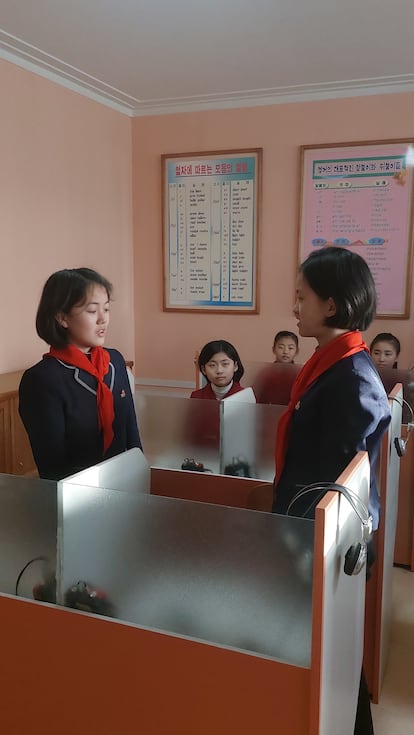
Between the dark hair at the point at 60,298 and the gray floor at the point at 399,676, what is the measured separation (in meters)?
1.43

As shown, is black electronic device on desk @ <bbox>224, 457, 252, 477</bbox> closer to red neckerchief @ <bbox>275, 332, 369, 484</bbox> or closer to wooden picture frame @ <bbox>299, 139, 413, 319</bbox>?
red neckerchief @ <bbox>275, 332, 369, 484</bbox>

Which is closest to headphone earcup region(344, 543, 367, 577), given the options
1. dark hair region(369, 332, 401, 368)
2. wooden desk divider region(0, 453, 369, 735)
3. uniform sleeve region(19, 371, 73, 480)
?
wooden desk divider region(0, 453, 369, 735)

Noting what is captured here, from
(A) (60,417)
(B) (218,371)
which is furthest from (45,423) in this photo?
(B) (218,371)

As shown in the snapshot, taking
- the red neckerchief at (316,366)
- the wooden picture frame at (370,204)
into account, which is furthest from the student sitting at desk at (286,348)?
the red neckerchief at (316,366)

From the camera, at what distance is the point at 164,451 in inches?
90.9

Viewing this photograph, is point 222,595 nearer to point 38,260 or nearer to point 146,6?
point 146,6

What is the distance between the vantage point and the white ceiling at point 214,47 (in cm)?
246

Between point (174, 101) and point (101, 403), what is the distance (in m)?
2.70

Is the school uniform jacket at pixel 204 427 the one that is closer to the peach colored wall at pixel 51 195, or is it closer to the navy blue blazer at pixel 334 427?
the navy blue blazer at pixel 334 427

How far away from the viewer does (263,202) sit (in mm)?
3732

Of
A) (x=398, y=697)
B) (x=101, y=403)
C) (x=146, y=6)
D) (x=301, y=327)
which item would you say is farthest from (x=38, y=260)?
(x=398, y=697)

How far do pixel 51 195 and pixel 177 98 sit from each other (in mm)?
1018

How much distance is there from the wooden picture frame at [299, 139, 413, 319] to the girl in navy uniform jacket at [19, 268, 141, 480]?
2.21m

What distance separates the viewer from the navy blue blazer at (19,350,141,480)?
5.03 ft
